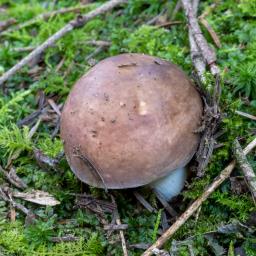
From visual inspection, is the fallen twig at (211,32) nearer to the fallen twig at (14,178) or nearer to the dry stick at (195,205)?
the dry stick at (195,205)

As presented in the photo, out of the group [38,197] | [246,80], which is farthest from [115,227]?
[246,80]

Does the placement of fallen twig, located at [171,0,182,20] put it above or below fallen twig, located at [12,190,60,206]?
above

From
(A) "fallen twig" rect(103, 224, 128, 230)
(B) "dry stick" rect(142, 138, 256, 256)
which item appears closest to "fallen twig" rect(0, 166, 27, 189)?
(A) "fallen twig" rect(103, 224, 128, 230)

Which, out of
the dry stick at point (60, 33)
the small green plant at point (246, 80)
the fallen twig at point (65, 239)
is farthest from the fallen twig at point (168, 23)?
the fallen twig at point (65, 239)

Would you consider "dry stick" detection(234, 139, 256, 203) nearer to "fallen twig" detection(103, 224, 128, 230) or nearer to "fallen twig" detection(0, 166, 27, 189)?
"fallen twig" detection(103, 224, 128, 230)

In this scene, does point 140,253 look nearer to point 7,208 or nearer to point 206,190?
point 206,190

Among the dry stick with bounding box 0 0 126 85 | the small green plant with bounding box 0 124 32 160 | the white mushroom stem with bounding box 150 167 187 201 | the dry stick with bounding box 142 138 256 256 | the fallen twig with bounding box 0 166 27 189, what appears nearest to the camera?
the dry stick with bounding box 142 138 256 256

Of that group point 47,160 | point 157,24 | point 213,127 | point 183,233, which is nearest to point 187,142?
point 213,127
